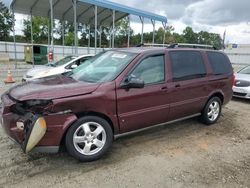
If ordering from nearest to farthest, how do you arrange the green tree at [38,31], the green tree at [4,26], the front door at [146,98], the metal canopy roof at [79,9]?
the front door at [146,98]
the metal canopy roof at [79,9]
the green tree at [4,26]
the green tree at [38,31]

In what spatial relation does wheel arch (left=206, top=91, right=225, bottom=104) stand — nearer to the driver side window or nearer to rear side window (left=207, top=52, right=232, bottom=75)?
rear side window (left=207, top=52, right=232, bottom=75)

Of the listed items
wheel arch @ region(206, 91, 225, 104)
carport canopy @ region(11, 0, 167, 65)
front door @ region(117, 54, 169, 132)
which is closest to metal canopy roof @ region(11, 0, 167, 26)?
carport canopy @ region(11, 0, 167, 65)

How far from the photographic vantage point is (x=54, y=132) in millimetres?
3258

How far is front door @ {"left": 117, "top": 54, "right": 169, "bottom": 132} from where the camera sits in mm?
3832

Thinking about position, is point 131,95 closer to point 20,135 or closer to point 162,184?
point 162,184

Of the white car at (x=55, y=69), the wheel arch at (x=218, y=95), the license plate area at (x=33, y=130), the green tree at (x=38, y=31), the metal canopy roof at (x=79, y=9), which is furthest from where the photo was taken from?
the green tree at (x=38, y=31)

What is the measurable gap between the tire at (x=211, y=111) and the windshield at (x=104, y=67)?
2.37 m

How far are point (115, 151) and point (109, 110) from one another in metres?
0.79

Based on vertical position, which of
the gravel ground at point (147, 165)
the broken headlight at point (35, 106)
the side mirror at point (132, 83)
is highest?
the side mirror at point (132, 83)

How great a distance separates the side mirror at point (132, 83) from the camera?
3.71 m

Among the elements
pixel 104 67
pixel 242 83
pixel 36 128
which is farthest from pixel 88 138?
pixel 242 83

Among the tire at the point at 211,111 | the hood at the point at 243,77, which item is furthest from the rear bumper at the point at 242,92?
the tire at the point at 211,111

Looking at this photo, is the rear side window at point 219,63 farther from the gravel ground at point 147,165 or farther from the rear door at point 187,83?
the gravel ground at point 147,165

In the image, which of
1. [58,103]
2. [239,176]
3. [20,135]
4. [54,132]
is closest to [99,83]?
[58,103]
